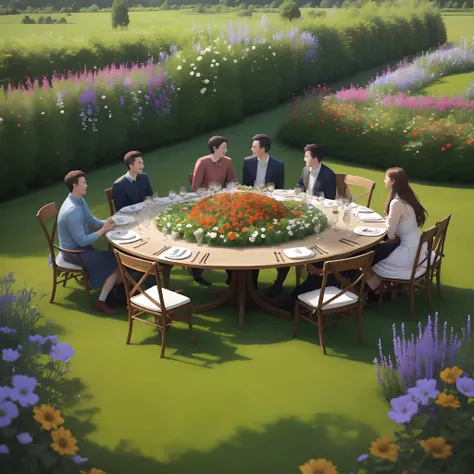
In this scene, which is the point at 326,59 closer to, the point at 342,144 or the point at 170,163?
the point at 342,144

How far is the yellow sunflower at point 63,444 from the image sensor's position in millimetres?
3055

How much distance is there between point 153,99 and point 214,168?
588 cm

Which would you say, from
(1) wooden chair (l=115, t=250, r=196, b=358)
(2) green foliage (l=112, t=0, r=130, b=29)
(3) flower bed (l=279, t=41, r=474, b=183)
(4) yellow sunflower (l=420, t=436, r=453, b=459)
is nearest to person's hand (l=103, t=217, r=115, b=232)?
(1) wooden chair (l=115, t=250, r=196, b=358)

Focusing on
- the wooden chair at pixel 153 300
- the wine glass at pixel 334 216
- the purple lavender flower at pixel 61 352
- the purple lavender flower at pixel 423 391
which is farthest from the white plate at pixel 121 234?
the purple lavender flower at pixel 423 391

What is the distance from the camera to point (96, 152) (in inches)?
475

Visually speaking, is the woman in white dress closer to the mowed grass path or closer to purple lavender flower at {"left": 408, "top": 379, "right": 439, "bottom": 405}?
the mowed grass path

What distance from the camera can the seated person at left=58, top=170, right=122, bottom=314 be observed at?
645cm

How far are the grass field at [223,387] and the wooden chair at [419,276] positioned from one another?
19 centimetres

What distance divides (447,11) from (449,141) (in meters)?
23.4

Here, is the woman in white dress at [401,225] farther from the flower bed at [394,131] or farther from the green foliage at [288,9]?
the green foliage at [288,9]

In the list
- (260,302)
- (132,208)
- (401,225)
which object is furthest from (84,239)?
(401,225)

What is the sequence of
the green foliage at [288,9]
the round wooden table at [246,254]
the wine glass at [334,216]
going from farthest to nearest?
1. the green foliage at [288,9]
2. the wine glass at [334,216]
3. the round wooden table at [246,254]

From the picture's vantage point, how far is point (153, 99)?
1329 centimetres

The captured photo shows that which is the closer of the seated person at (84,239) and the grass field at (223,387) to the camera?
the grass field at (223,387)
